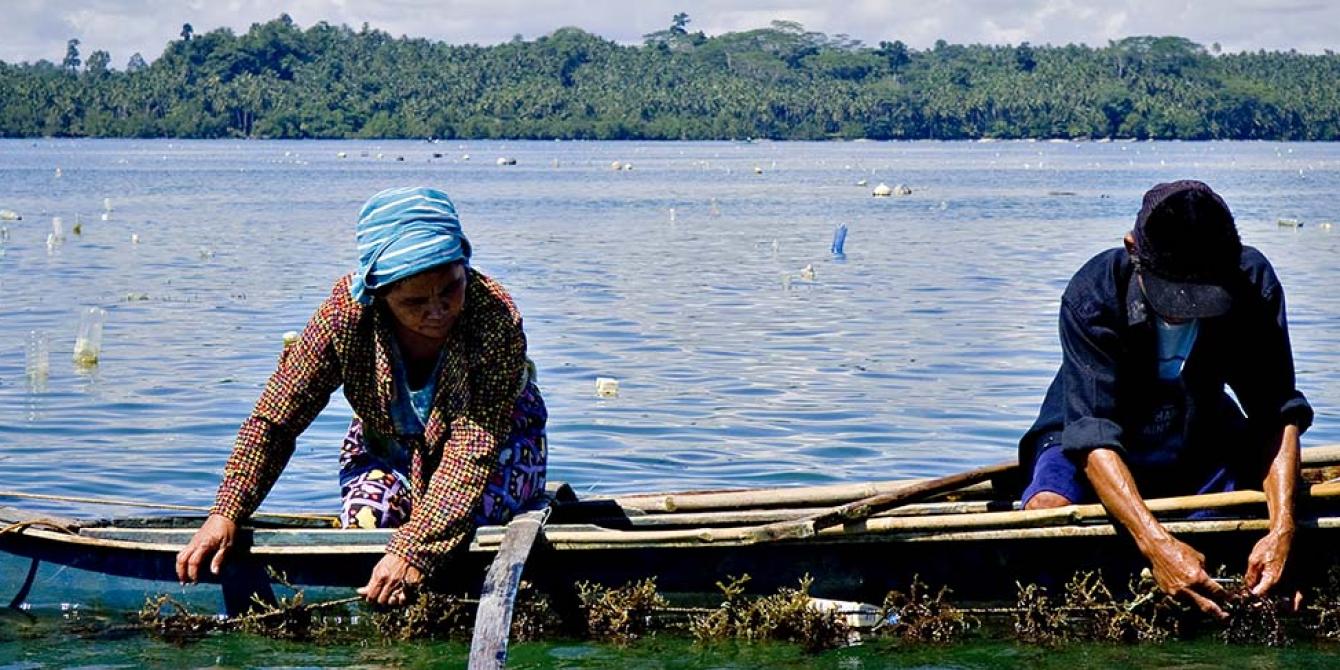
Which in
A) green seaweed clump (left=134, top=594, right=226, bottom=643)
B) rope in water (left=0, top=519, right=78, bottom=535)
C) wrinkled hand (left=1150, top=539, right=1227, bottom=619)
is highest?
wrinkled hand (left=1150, top=539, right=1227, bottom=619)

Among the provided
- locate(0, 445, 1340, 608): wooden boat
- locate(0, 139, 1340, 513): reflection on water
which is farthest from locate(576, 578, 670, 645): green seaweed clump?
locate(0, 139, 1340, 513): reflection on water

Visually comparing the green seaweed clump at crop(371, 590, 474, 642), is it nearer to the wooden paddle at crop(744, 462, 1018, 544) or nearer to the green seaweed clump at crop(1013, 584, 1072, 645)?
the wooden paddle at crop(744, 462, 1018, 544)

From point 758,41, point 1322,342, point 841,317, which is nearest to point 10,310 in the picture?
point 841,317

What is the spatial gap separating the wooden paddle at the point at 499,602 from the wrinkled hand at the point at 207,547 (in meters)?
0.75

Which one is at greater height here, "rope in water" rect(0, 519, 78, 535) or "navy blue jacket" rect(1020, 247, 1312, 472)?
Result: "navy blue jacket" rect(1020, 247, 1312, 472)

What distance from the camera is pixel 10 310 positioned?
54.6 ft

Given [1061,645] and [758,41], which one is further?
[758,41]

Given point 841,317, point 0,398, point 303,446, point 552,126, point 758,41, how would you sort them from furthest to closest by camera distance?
point 758,41 → point 552,126 → point 841,317 → point 0,398 → point 303,446

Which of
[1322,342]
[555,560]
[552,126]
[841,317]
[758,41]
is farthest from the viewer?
[758,41]

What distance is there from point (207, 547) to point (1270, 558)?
290cm

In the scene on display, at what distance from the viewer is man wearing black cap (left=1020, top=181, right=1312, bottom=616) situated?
4848mm

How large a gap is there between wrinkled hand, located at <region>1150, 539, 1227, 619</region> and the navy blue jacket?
29 centimetres

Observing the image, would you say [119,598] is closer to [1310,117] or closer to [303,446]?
[303,446]

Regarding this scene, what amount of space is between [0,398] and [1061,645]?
802cm
